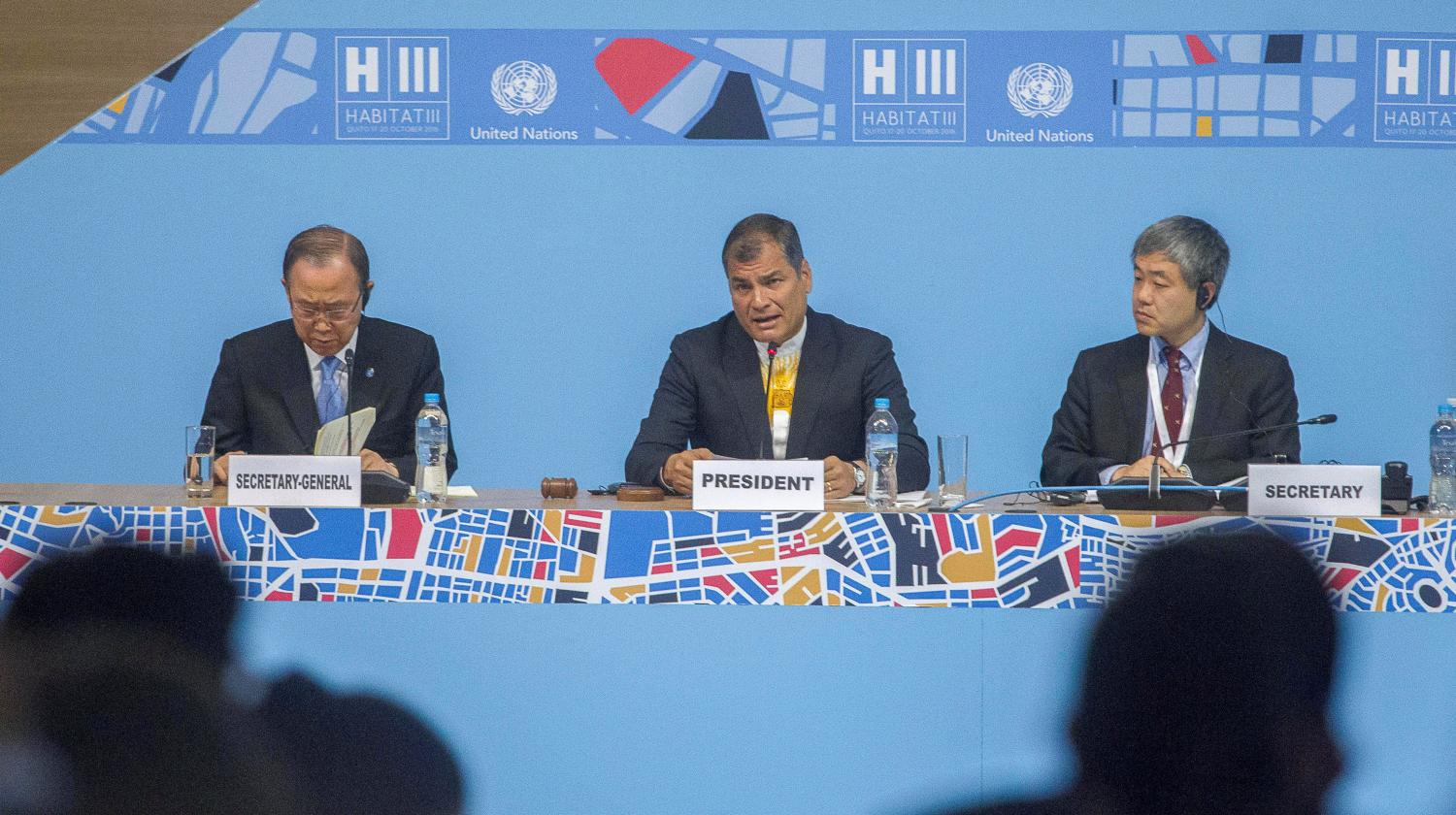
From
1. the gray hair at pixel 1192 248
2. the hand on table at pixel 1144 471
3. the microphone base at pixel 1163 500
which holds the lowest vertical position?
the microphone base at pixel 1163 500

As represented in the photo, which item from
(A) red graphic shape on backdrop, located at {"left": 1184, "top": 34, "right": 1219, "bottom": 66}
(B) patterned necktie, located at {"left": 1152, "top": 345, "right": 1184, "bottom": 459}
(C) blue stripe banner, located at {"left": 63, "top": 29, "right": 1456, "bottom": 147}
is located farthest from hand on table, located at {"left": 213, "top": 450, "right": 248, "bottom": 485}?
(A) red graphic shape on backdrop, located at {"left": 1184, "top": 34, "right": 1219, "bottom": 66}

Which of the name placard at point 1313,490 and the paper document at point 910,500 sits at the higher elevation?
the name placard at point 1313,490

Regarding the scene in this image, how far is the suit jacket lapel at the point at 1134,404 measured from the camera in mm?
3119

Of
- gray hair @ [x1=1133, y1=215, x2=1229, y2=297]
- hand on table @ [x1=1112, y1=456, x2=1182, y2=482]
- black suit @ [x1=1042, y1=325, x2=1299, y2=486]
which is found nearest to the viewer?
hand on table @ [x1=1112, y1=456, x2=1182, y2=482]

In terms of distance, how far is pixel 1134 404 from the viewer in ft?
10.3

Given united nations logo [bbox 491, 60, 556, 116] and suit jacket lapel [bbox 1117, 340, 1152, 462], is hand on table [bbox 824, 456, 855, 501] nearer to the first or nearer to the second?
suit jacket lapel [bbox 1117, 340, 1152, 462]

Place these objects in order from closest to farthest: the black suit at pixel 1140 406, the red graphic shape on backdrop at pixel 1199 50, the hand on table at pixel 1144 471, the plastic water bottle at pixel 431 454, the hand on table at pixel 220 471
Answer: the plastic water bottle at pixel 431 454 < the hand on table at pixel 1144 471 < the hand on table at pixel 220 471 < the black suit at pixel 1140 406 < the red graphic shape on backdrop at pixel 1199 50

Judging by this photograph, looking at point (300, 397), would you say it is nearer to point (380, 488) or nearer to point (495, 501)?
point (495, 501)

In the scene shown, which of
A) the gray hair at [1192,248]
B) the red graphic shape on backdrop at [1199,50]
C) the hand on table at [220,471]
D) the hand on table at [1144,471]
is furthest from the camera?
the red graphic shape on backdrop at [1199,50]

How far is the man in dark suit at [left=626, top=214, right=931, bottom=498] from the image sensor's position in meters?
3.10

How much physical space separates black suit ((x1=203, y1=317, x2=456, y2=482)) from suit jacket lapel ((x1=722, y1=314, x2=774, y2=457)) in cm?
69

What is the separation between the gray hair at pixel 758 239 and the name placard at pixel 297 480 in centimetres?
124

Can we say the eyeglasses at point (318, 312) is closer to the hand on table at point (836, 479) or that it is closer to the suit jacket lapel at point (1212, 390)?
the hand on table at point (836, 479)

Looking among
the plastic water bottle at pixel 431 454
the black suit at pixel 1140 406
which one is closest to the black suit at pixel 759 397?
the black suit at pixel 1140 406
